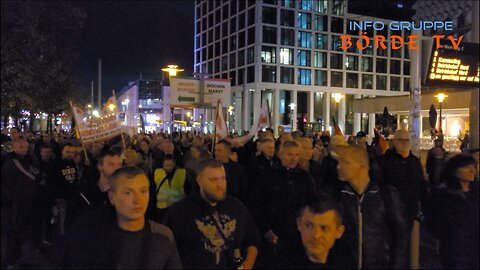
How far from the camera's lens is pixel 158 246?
9.83 feet

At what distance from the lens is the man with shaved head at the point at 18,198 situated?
7.13 metres

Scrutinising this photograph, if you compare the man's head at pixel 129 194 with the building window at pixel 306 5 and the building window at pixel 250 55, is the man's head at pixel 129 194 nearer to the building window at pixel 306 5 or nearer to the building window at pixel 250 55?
the building window at pixel 250 55

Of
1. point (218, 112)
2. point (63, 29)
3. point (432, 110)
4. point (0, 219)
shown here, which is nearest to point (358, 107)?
point (432, 110)

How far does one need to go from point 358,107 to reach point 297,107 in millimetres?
22347

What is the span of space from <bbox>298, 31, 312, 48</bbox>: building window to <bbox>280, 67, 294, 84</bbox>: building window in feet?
12.9

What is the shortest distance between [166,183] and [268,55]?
215 feet

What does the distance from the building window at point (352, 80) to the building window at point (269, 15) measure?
14.1 meters

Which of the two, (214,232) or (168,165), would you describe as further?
(168,165)

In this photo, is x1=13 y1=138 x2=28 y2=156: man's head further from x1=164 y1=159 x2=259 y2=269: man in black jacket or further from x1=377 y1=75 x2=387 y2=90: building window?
x1=377 y1=75 x2=387 y2=90: building window

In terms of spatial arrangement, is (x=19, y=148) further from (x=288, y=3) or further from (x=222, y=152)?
(x=288, y=3)

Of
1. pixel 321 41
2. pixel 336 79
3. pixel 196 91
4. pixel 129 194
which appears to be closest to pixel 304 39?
pixel 321 41

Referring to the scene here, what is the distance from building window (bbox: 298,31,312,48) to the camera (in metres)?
73.2

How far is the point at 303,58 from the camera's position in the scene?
73.4 meters

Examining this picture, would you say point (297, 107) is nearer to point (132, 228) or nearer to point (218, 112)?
point (218, 112)
